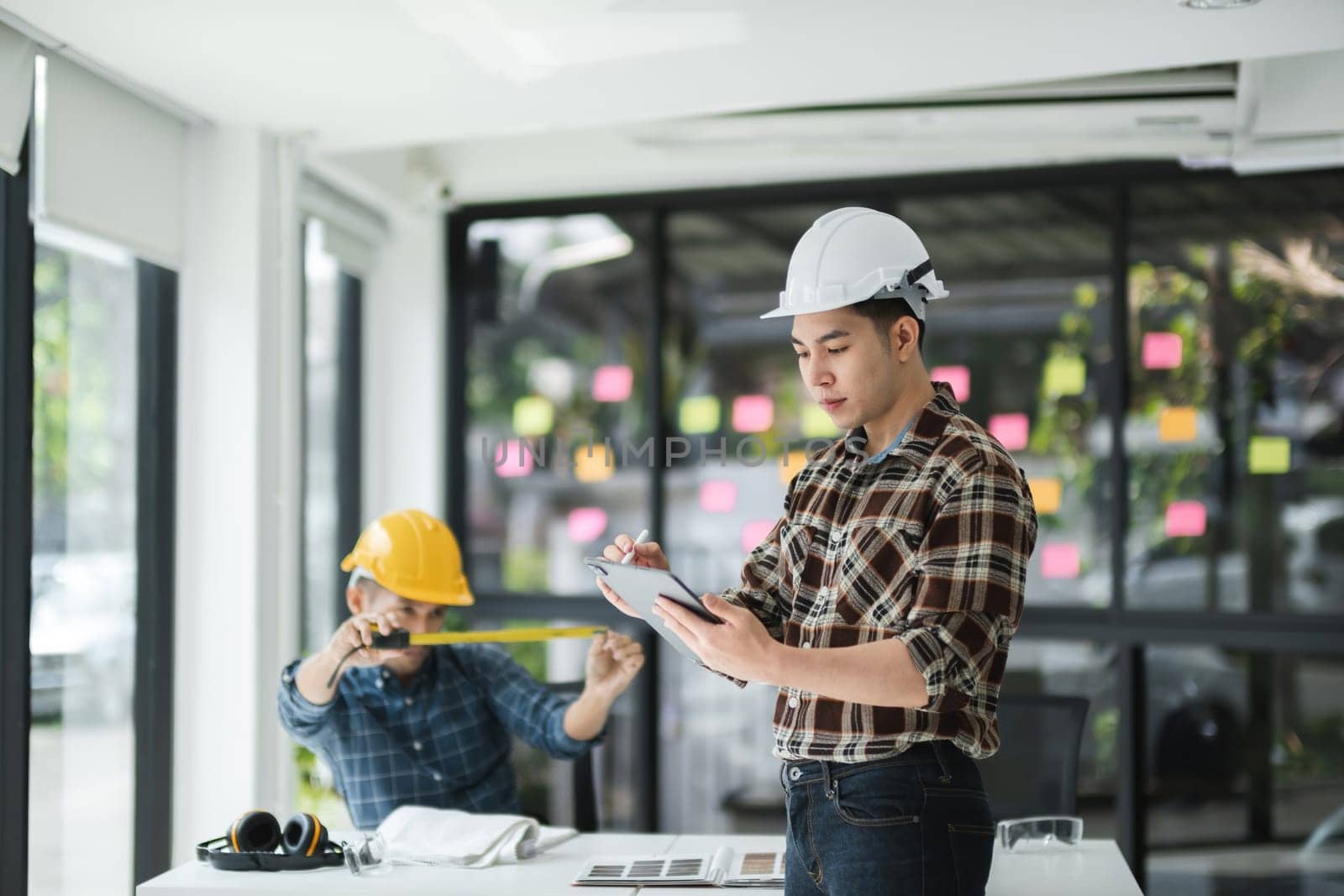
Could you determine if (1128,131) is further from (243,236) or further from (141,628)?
(141,628)

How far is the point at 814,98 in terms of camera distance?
3330 mm

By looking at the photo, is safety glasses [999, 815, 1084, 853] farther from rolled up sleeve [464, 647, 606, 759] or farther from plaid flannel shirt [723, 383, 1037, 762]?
rolled up sleeve [464, 647, 606, 759]

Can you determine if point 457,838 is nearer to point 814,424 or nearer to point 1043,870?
point 1043,870

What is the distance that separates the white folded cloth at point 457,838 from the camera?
2.34 meters

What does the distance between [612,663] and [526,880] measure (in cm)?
61

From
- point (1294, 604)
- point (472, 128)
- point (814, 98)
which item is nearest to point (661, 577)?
point (814, 98)

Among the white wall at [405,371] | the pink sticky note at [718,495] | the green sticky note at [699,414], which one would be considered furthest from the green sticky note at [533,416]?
the pink sticky note at [718,495]

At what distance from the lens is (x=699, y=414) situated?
185 inches

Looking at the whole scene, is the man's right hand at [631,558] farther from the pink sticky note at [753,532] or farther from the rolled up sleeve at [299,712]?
the pink sticky note at [753,532]

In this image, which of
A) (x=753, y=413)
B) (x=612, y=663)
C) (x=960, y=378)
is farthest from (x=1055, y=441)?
(x=612, y=663)

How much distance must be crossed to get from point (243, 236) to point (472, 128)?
0.74m

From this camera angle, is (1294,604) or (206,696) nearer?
(206,696)

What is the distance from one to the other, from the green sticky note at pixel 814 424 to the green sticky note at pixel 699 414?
0.34 m

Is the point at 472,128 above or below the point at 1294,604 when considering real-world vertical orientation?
above
